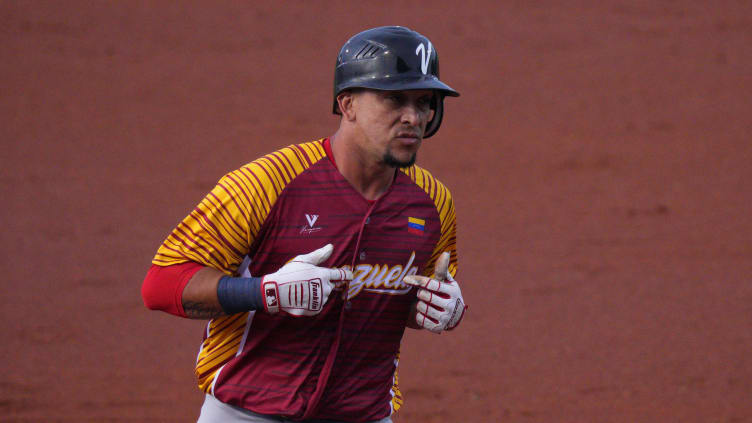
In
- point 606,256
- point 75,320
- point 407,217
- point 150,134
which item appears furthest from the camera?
point 150,134

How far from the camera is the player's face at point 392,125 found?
307 cm

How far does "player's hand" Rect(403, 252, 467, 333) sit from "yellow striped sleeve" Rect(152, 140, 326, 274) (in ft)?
2.02

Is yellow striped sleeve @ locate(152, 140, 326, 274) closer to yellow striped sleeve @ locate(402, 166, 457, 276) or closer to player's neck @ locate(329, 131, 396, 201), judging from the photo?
player's neck @ locate(329, 131, 396, 201)

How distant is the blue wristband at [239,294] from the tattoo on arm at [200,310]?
A: 5 cm

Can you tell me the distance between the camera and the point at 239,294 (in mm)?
2812

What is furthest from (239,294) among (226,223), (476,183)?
(476,183)

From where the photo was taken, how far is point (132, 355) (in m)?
8.35

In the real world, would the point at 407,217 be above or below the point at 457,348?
above

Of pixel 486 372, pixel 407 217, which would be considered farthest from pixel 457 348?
pixel 407 217

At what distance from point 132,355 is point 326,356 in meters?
5.79

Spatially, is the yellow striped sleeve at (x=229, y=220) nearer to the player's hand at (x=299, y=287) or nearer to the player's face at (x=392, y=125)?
the player's hand at (x=299, y=287)

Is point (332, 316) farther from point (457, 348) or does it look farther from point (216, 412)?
point (457, 348)

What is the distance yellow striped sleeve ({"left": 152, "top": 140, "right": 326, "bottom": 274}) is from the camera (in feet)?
9.50

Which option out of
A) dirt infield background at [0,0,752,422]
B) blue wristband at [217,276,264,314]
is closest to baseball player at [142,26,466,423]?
blue wristband at [217,276,264,314]
